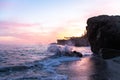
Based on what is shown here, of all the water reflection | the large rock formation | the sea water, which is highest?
the large rock formation

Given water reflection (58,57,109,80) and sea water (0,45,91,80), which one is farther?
sea water (0,45,91,80)

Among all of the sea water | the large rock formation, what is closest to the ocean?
the sea water

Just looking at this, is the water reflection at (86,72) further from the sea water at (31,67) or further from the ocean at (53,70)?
the sea water at (31,67)

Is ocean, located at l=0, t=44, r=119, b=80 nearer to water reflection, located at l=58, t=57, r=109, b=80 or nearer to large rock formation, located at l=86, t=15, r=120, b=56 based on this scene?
water reflection, located at l=58, t=57, r=109, b=80

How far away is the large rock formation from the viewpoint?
110ft

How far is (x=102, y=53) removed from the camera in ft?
107

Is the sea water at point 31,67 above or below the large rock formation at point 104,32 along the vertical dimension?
below

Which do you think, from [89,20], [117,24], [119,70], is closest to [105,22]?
[117,24]

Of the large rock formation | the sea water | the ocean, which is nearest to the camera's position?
the ocean

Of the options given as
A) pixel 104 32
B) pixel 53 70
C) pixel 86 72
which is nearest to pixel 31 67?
pixel 53 70

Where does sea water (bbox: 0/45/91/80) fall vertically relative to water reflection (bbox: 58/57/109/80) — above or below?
above

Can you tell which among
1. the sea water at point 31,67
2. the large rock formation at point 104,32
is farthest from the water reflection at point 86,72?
the large rock formation at point 104,32

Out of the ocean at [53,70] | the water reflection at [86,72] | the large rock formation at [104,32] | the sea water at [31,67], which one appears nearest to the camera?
the water reflection at [86,72]

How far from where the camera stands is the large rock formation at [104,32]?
110 ft
